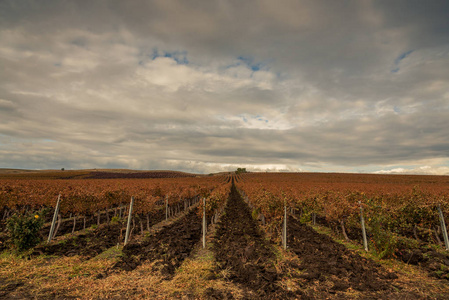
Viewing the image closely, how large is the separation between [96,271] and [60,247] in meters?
4.74

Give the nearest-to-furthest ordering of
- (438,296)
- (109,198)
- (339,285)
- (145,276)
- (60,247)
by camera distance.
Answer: (438,296) < (339,285) < (145,276) < (60,247) < (109,198)

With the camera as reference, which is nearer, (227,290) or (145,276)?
(227,290)

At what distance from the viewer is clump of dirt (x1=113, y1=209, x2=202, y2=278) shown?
8.61 meters

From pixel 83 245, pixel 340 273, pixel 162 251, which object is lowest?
pixel 83 245

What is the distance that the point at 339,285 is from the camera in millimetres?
6977

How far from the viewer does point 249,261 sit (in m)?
9.20

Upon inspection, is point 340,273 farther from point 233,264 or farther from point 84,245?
point 84,245

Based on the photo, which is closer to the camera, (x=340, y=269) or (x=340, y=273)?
(x=340, y=273)

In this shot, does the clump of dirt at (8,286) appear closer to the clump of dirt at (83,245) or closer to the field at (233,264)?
the field at (233,264)

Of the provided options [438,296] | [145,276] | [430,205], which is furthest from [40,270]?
[430,205]

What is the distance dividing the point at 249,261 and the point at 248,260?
10 cm

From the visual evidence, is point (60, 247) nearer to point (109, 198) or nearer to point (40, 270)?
point (40, 270)

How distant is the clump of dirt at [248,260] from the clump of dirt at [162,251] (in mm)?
1685

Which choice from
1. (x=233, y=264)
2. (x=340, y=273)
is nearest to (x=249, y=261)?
(x=233, y=264)
